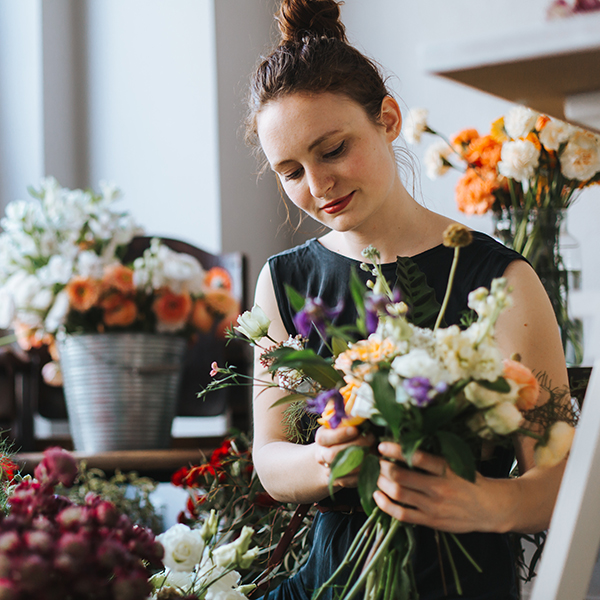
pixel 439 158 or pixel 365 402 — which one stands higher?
pixel 439 158

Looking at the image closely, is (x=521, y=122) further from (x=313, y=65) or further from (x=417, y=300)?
(x=417, y=300)

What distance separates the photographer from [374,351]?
25.1 inches

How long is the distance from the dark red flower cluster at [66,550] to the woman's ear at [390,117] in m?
0.71

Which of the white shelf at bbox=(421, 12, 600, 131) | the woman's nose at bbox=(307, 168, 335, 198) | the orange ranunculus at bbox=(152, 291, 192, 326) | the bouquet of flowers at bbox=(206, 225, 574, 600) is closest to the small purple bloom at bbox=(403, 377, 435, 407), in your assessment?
the bouquet of flowers at bbox=(206, 225, 574, 600)

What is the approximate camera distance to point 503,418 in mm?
589

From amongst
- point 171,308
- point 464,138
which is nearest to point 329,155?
point 464,138

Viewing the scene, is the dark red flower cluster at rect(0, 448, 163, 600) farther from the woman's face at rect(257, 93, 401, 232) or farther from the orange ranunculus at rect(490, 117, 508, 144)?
the orange ranunculus at rect(490, 117, 508, 144)

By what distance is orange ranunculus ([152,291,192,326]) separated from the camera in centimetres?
173

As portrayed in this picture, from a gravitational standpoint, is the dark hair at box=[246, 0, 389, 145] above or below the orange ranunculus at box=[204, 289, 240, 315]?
above

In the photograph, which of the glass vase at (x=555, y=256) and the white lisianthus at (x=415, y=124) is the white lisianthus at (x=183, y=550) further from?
the white lisianthus at (x=415, y=124)

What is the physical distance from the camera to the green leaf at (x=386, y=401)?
0.59 m

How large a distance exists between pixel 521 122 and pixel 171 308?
0.86 m

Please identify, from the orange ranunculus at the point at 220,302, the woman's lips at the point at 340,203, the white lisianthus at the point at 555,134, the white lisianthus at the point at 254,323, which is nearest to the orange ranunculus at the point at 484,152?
the white lisianthus at the point at 555,134

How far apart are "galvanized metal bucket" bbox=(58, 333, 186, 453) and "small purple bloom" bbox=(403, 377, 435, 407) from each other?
1.22m
